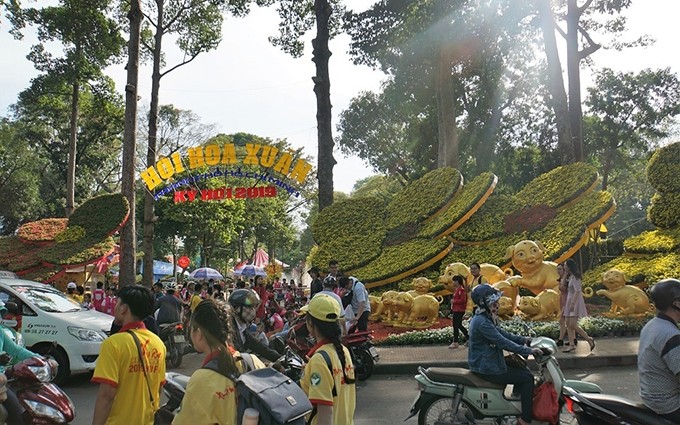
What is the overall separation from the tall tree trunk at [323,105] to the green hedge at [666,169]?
8.70 meters

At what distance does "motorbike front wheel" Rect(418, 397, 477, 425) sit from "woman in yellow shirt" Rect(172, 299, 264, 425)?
9.64 feet

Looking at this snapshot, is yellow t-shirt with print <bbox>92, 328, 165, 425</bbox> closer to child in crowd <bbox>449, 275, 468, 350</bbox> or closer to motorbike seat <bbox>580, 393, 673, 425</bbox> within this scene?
motorbike seat <bbox>580, 393, 673, 425</bbox>

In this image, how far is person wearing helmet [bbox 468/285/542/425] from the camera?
16.6 ft

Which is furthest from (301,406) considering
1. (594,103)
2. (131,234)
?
(594,103)

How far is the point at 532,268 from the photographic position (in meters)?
12.3

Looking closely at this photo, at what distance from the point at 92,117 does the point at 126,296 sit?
105 ft

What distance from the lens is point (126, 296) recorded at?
343 cm

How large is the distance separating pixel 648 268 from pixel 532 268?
11.1 feet

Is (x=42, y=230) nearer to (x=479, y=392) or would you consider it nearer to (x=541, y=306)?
(x=541, y=306)

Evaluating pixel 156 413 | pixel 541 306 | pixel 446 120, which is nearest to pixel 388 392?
pixel 541 306

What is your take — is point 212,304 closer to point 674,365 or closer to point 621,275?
point 674,365

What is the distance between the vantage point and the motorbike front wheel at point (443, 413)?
5.24 meters

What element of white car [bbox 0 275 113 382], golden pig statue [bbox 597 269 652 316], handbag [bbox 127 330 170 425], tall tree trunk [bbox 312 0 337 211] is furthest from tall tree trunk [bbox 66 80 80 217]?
handbag [bbox 127 330 170 425]

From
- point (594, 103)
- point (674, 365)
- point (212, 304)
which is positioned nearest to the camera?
point (212, 304)
